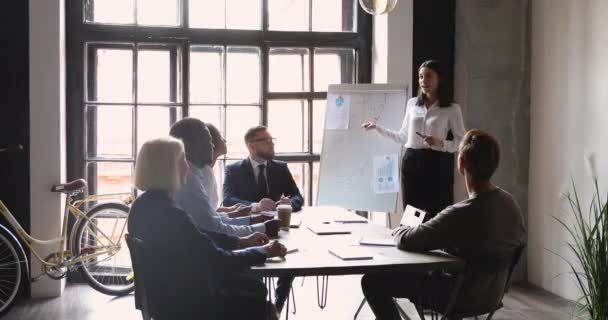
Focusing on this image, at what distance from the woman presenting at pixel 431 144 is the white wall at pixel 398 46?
73cm

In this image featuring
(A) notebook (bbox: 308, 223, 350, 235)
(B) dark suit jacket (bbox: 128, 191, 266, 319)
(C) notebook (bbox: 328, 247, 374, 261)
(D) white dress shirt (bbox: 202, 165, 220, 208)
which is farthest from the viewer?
(A) notebook (bbox: 308, 223, 350, 235)

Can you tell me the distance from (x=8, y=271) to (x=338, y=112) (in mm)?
2639

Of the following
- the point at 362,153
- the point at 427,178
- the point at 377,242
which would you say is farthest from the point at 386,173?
the point at 377,242

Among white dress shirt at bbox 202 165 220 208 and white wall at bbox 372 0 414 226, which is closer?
white dress shirt at bbox 202 165 220 208

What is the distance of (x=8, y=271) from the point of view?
4.64m

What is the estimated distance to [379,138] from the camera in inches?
184

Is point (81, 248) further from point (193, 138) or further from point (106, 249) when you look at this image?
point (193, 138)

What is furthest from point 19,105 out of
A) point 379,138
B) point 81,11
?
point 379,138

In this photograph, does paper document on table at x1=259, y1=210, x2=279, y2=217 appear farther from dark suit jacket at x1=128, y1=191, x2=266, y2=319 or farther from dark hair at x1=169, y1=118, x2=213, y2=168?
dark suit jacket at x1=128, y1=191, x2=266, y2=319

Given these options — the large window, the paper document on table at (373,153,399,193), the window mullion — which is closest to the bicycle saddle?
the large window

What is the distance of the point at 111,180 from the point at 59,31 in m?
1.19

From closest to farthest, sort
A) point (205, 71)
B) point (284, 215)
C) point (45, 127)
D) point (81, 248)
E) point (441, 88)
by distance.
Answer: point (284, 215) → point (441, 88) → point (45, 127) → point (81, 248) → point (205, 71)

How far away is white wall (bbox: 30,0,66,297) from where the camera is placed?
460cm

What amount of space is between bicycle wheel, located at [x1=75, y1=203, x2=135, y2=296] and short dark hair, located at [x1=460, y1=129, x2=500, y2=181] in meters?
2.77
